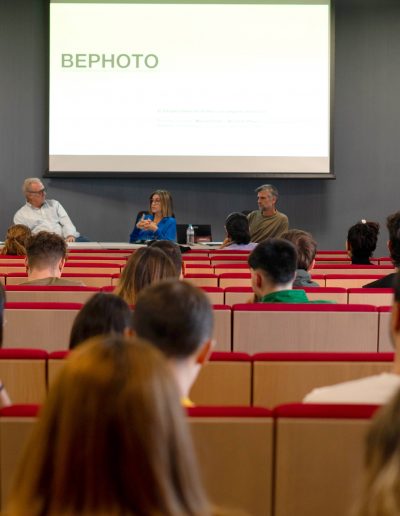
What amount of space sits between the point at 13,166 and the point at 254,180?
3211mm

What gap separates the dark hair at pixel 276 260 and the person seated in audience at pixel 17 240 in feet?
10.4

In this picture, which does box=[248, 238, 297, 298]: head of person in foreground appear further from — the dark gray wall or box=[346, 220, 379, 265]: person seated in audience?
the dark gray wall

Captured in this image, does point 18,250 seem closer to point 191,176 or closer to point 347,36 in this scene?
point 191,176

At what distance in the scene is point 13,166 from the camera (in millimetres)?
12359

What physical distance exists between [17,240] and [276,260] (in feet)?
10.9

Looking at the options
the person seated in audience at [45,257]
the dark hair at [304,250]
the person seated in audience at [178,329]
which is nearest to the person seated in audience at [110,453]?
the person seated in audience at [178,329]

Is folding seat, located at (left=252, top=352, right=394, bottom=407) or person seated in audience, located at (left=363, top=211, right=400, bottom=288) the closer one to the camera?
folding seat, located at (left=252, top=352, right=394, bottom=407)

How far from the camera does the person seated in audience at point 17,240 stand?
23.5 feet

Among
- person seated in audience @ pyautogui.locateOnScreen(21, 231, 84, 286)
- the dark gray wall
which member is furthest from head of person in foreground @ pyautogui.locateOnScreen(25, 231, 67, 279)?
the dark gray wall

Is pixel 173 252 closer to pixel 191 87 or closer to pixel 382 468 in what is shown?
pixel 382 468

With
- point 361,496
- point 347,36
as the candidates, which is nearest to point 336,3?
point 347,36

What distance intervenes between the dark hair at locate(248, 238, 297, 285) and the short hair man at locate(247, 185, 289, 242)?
18.9 ft

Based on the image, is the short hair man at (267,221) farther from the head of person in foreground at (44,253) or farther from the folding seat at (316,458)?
the folding seat at (316,458)

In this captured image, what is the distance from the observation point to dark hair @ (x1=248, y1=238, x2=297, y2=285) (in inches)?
170
